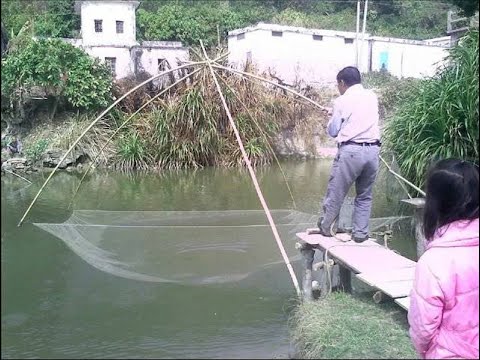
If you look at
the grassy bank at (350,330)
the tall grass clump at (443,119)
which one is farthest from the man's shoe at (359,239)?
the tall grass clump at (443,119)

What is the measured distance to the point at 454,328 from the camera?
1813 millimetres

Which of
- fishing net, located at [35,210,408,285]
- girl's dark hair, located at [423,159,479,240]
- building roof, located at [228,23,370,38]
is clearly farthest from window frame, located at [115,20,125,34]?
girl's dark hair, located at [423,159,479,240]

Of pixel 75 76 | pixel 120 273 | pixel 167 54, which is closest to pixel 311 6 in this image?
pixel 167 54

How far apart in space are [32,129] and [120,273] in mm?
8064

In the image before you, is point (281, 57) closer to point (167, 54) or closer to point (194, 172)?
point (167, 54)

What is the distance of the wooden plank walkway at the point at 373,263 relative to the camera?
2.96 metres

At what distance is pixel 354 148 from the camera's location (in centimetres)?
362

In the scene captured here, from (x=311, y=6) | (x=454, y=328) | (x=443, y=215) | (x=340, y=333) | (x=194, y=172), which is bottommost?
(x=194, y=172)

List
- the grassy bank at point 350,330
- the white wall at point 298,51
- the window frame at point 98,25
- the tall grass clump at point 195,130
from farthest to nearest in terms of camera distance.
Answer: the window frame at point 98,25
the white wall at point 298,51
the tall grass clump at point 195,130
the grassy bank at point 350,330

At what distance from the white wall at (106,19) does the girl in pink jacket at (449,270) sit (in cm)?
2054

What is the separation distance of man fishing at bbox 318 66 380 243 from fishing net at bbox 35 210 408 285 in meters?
0.92

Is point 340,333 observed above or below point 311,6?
below

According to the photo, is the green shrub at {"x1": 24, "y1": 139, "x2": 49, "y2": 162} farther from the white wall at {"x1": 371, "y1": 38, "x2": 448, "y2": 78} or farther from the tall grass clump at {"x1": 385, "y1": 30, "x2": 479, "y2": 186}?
the white wall at {"x1": 371, "y1": 38, "x2": 448, "y2": 78}

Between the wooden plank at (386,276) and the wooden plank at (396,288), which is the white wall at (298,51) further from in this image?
the wooden plank at (396,288)
